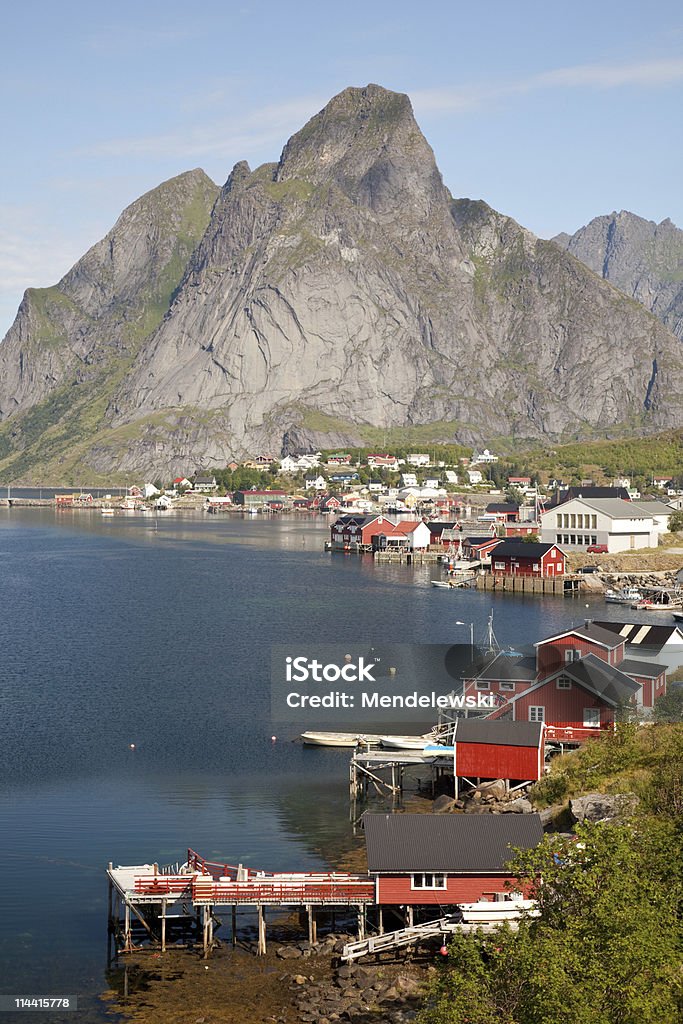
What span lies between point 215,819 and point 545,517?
8788 cm

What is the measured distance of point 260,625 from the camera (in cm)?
8219

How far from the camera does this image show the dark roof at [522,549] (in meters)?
111

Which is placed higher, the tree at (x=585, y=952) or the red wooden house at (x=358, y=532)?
the red wooden house at (x=358, y=532)

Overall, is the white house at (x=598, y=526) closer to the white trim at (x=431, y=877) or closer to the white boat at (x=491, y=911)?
the white trim at (x=431, y=877)

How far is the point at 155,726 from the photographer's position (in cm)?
5234

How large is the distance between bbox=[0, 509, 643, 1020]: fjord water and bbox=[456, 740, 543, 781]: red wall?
14.8ft

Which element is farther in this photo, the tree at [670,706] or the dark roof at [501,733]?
the tree at [670,706]

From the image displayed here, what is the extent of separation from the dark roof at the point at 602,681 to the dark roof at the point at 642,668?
1.50 m

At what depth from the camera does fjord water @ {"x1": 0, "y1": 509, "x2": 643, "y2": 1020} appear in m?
34.4

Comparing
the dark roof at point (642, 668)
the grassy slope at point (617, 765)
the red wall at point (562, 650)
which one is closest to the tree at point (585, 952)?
the grassy slope at point (617, 765)

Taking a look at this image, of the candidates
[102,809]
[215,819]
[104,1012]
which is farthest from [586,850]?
[102,809]

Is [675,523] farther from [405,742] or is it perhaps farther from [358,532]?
[405,742]

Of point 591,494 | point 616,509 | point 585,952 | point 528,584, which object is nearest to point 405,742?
point 585,952

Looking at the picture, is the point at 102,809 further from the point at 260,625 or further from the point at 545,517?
the point at 545,517
